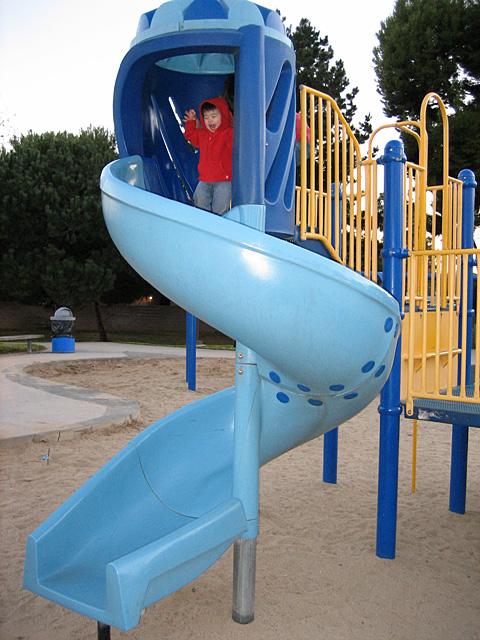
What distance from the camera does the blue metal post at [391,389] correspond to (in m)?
3.26

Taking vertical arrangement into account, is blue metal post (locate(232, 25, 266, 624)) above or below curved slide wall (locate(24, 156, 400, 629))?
above

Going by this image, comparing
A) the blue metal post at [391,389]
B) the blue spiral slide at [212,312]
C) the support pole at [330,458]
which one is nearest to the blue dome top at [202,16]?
the blue spiral slide at [212,312]

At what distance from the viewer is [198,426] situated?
3230 mm

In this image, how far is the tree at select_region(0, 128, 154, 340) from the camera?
18.1 metres

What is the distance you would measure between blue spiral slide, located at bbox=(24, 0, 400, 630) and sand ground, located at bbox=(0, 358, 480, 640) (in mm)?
393

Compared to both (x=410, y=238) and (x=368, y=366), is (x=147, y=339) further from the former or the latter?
(x=368, y=366)

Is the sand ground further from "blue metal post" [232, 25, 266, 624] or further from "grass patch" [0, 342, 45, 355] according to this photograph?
"grass patch" [0, 342, 45, 355]

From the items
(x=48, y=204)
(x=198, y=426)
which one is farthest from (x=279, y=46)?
(x=48, y=204)

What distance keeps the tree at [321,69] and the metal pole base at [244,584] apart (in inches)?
807

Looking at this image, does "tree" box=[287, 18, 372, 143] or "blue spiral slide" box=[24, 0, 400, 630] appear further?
"tree" box=[287, 18, 372, 143]

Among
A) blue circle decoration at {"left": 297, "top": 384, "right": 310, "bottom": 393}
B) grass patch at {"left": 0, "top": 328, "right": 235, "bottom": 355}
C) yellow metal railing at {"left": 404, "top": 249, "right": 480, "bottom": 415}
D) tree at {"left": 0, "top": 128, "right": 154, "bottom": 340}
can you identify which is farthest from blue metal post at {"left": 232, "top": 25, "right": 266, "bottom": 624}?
tree at {"left": 0, "top": 128, "right": 154, "bottom": 340}

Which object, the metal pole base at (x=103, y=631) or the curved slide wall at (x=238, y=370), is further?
the metal pole base at (x=103, y=631)

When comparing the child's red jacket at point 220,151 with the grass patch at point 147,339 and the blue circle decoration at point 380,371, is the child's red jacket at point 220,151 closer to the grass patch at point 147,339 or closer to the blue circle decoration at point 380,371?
the blue circle decoration at point 380,371

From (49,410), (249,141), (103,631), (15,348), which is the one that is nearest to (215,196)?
(249,141)
